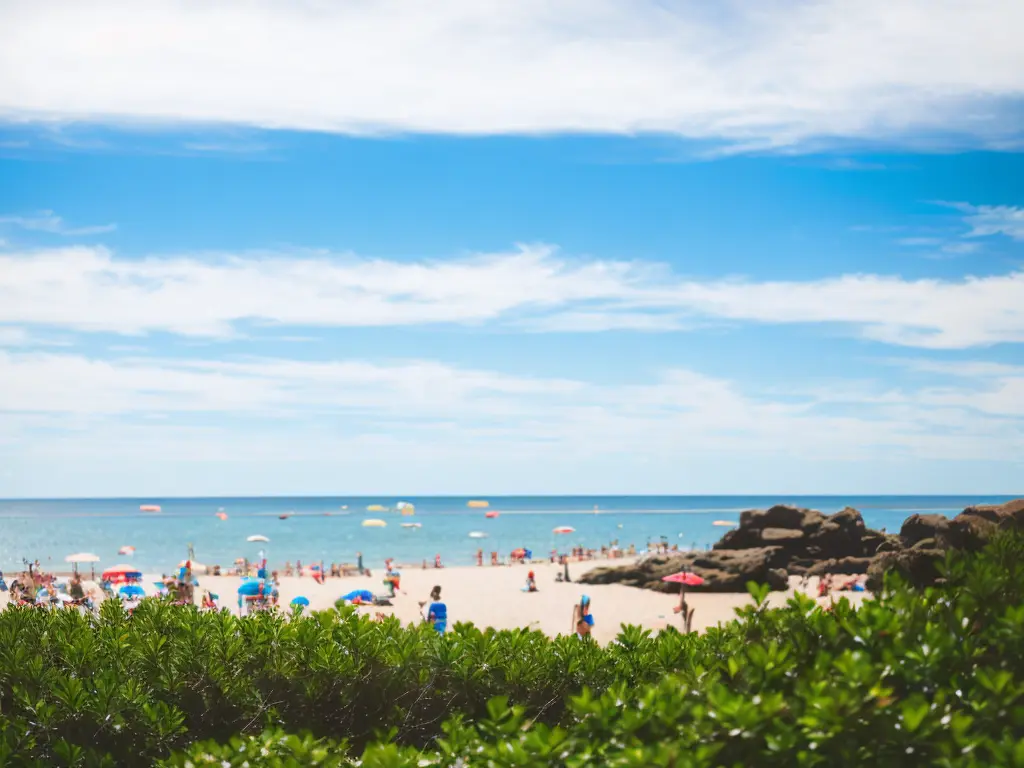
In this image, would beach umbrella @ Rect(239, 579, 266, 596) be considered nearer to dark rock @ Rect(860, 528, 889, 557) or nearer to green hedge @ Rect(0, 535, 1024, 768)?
green hedge @ Rect(0, 535, 1024, 768)

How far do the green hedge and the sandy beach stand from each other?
15.3 metres

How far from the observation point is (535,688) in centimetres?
Answer: 858

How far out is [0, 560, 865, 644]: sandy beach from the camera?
31156mm

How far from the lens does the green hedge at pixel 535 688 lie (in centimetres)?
Result: 445

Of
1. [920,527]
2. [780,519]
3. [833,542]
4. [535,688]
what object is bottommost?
A: [833,542]

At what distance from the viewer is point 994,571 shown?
532 centimetres

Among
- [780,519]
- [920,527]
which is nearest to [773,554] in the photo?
[780,519]

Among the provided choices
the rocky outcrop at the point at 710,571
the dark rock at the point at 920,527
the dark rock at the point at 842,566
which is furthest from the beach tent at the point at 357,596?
the dark rock at the point at 842,566

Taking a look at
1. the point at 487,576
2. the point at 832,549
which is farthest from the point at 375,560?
the point at 832,549

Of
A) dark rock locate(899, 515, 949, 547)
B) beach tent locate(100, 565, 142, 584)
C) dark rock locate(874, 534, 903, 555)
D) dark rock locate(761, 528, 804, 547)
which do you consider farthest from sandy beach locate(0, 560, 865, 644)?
dark rock locate(874, 534, 903, 555)

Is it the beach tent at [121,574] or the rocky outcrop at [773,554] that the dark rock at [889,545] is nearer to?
the rocky outcrop at [773,554]

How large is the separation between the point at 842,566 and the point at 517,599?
56.1 feet

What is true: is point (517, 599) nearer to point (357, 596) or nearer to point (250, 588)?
point (357, 596)

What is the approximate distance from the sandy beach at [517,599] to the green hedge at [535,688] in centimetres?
1534
